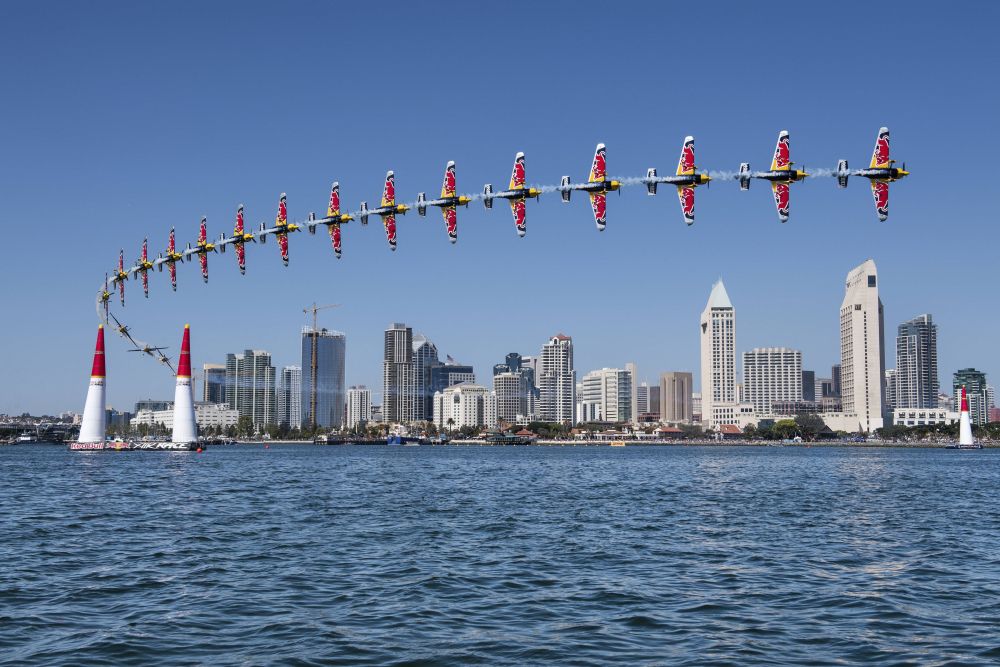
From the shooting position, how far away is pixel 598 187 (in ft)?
Answer: 156

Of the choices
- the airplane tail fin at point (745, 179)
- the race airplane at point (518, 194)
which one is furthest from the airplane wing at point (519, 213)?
the airplane tail fin at point (745, 179)

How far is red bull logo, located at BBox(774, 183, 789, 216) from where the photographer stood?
4685 cm

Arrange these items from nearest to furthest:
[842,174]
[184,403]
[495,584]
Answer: [495,584] < [842,174] < [184,403]

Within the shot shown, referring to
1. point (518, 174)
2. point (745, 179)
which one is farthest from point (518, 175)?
point (745, 179)

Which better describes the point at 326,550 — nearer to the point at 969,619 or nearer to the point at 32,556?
the point at 32,556

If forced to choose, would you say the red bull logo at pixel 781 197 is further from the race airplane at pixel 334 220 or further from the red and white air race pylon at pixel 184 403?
the red and white air race pylon at pixel 184 403

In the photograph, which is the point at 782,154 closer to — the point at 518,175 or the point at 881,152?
the point at 881,152

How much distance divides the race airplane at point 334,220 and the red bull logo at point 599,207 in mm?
16497

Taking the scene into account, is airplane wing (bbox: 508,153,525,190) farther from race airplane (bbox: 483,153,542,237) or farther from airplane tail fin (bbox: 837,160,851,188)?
airplane tail fin (bbox: 837,160,851,188)

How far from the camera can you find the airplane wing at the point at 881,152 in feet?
152

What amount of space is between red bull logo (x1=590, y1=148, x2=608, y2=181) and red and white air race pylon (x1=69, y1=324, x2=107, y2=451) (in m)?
86.5

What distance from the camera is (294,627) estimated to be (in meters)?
21.4

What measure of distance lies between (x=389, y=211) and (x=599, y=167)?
1337cm

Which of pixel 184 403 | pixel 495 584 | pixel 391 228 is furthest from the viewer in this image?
pixel 184 403
